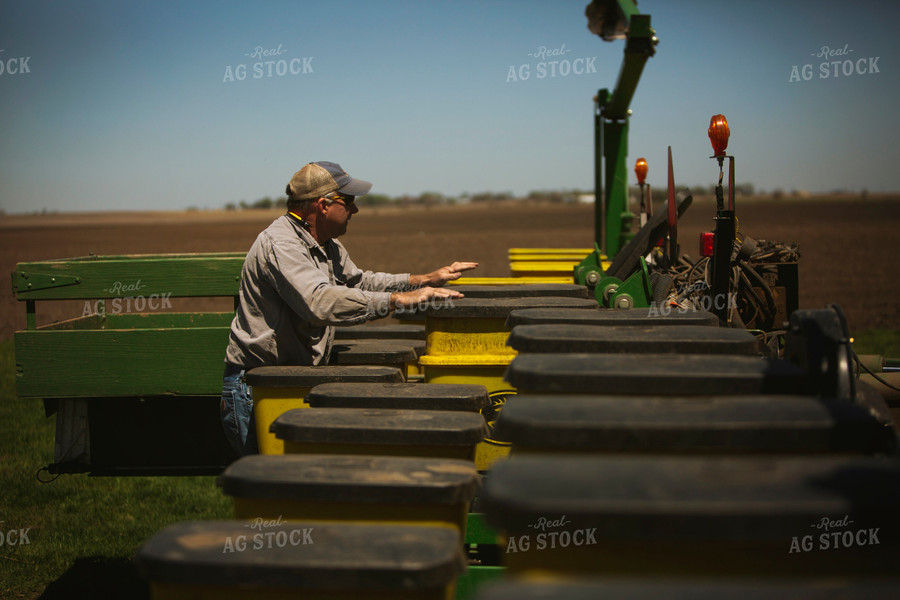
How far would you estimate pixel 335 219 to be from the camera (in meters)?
3.38

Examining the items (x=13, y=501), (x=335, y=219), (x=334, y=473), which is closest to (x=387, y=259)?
(x=13, y=501)

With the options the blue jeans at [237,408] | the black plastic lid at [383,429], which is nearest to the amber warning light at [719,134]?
the black plastic lid at [383,429]

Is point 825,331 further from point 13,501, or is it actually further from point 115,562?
point 13,501

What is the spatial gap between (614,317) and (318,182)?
5.25ft

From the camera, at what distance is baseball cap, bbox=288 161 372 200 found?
3305 mm

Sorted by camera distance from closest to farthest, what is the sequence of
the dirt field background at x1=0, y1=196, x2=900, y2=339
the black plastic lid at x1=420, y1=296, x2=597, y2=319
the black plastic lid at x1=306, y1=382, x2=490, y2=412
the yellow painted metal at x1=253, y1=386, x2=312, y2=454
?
the black plastic lid at x1=306, y1=382, x2=490, y2=412 < the yellow painted metal at x1=253, y1=386, x2=312, y2=454 < the black plastic lid at x1=420, y1=296, x2=597, y2=319 < the dirt field background at x1=0, y1=196, x2=900, y2=339

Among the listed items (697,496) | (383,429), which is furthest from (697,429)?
(383,429)

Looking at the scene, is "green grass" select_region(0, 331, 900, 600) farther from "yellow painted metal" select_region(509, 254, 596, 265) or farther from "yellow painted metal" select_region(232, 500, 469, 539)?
"yellow painted metal" select_region(509, 254, 596, 265)

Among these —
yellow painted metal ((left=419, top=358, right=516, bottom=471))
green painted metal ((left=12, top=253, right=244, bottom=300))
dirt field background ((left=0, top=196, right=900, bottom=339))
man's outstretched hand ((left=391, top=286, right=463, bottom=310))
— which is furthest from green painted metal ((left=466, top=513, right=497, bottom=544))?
dirt field background ((left=0, top=196, right=900, bottom=339))

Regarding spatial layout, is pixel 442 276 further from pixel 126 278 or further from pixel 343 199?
pixel 126 278

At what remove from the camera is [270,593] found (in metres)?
1.37

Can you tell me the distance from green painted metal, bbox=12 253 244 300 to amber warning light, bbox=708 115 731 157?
2.45m

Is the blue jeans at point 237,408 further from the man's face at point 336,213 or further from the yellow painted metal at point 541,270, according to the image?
the yellow painted metal at point 541,270

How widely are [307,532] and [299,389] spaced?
45.6 inches
